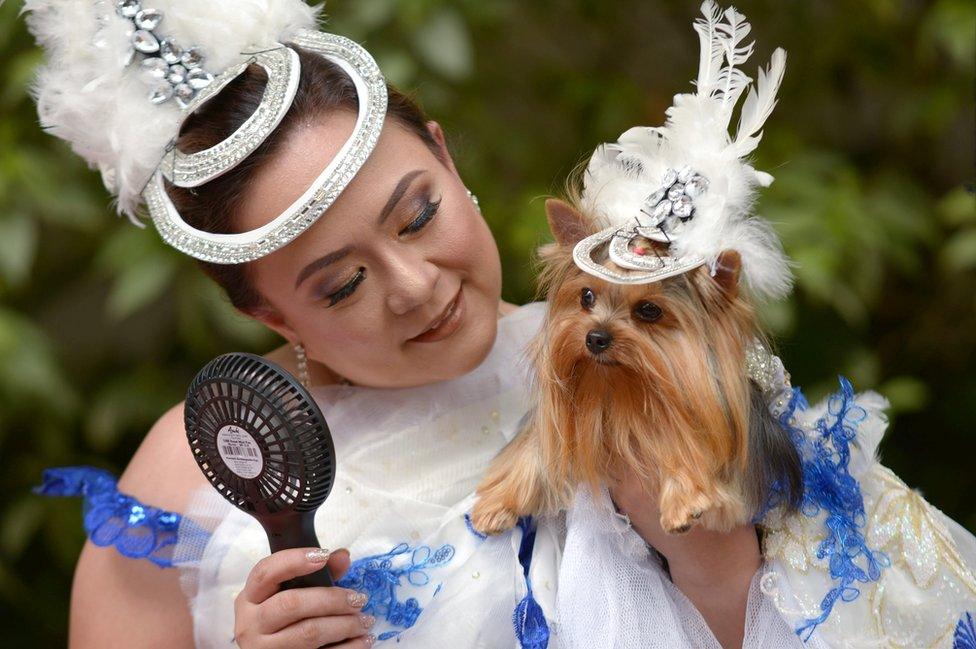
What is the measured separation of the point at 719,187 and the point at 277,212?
59 centimetres

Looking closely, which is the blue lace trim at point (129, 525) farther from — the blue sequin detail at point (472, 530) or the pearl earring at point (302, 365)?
the blue sequin detail at point (472, 530)

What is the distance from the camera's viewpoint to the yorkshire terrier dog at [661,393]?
3.98 ft

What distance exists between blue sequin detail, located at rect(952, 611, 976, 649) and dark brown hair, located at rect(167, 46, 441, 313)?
99cm

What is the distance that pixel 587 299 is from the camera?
1.25 meters

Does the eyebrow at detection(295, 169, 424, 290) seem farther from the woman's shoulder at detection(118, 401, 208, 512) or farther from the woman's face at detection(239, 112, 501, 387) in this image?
the woman's shoulder at detection(118, 401, 208, 512)

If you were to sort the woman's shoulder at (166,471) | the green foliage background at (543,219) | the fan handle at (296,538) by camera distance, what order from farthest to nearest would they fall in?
the green foliage background at (543,219) → the woman's shoulder at (166,471) → the fan handle at (296,538)

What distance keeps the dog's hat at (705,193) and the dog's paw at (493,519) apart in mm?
374

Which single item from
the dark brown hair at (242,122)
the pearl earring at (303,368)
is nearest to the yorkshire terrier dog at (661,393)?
the dark brown hair at (242,122)

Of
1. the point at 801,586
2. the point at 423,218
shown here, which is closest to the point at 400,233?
the point at 423,218

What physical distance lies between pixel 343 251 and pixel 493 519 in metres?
0.41

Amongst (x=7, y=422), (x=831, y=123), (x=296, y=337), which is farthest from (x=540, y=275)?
(x=831, y=123)

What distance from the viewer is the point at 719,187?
1.23 metres

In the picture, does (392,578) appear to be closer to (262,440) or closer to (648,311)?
(262,440)

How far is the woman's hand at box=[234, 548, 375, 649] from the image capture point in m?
1.29
